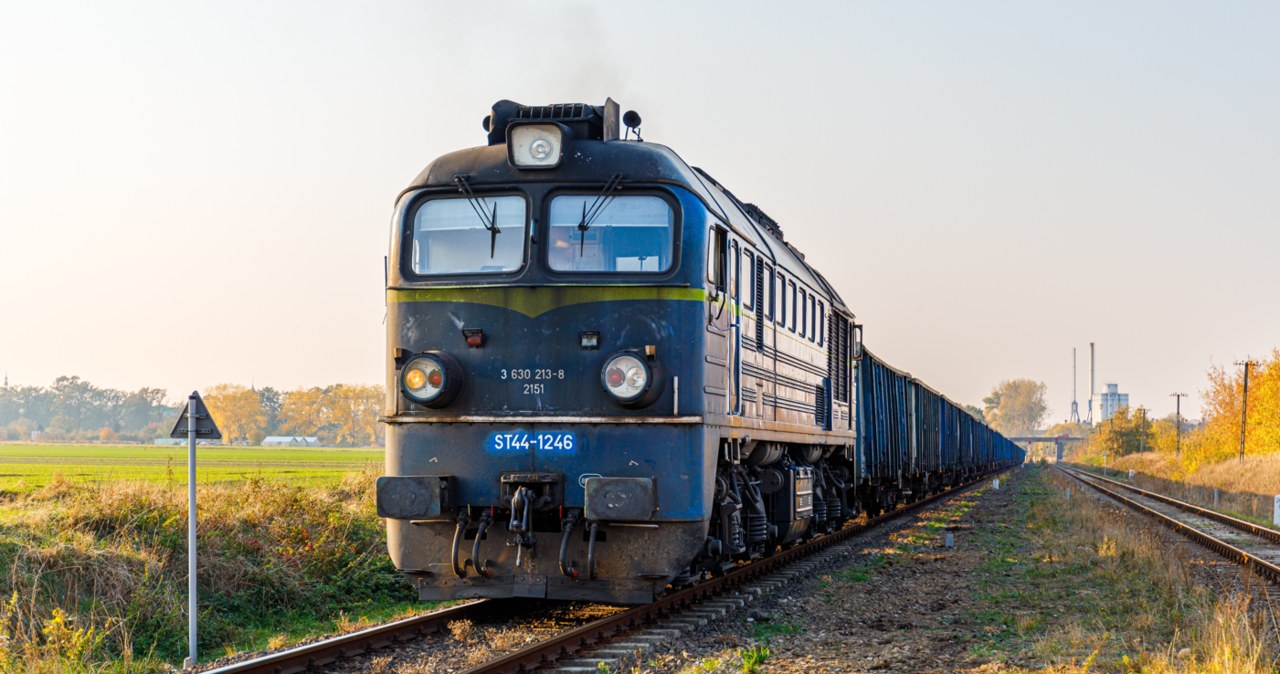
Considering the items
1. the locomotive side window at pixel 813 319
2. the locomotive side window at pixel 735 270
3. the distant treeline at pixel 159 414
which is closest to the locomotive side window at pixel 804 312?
the locomotive side window at pixel 813 319

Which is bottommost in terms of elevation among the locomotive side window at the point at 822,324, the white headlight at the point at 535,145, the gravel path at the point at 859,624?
the gravel path at the point at 859,624

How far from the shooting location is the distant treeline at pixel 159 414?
304ft

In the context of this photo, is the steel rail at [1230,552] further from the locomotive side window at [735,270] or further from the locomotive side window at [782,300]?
the locomotive side window at [735,270]

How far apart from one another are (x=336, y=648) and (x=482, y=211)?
11.6 feet

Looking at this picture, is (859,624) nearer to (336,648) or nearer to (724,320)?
(724,320)

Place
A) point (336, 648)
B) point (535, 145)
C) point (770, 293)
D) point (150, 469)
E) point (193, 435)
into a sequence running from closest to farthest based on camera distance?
point (336, 648) → point (193, 435) → point (535, 145) → point (770, 293) → point (150, 469)

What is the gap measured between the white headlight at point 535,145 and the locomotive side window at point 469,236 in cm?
31

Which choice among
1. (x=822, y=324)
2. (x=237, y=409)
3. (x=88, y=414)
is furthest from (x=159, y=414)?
(x=822, y=324)

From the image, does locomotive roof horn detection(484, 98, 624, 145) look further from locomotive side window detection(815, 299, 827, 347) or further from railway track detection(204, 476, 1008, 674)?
locomotive side window detection(815, 299, 827, 347)

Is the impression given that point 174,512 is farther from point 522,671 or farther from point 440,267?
point 522,671

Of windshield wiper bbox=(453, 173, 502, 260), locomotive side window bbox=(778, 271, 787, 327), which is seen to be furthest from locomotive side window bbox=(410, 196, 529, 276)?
locomotive side window bbox=(778, 271, 787, 327)

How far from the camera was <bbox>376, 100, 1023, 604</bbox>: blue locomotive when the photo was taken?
29.5ft

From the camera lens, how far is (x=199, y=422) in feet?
30.5

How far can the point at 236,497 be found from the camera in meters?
14.8
